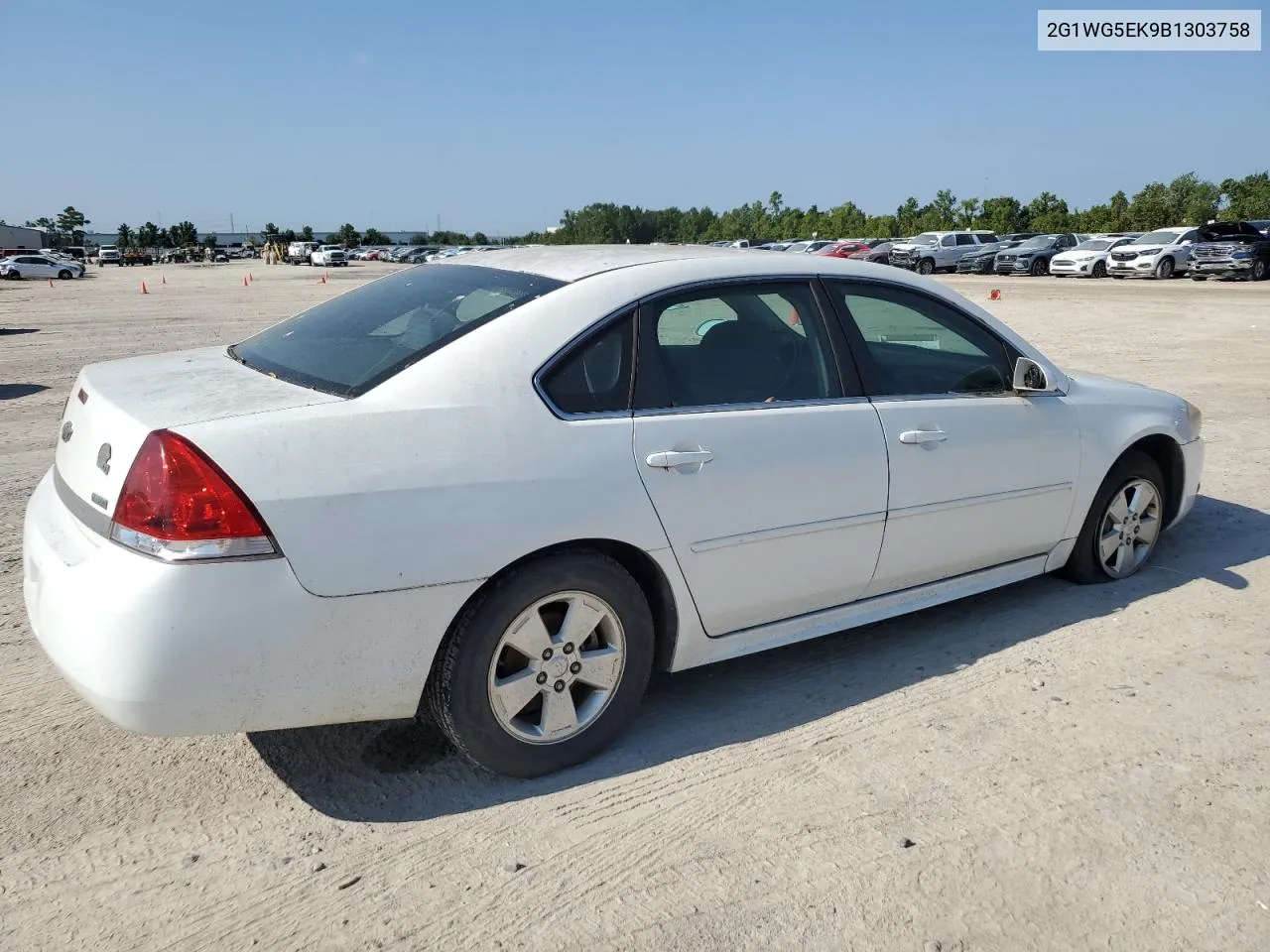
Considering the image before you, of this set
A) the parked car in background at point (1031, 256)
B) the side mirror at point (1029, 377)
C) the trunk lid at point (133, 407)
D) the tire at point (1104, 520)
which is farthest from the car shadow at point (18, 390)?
the parked car in background at point (1031, 256)

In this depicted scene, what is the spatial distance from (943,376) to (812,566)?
3.51 feet

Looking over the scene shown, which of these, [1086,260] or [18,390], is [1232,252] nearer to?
[1086,260]

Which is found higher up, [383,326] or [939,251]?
[939,251]

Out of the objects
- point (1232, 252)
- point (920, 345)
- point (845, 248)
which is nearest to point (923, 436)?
point (920, 345)

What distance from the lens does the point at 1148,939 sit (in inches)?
98.2

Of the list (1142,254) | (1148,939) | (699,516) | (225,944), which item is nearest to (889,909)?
(1148,939)

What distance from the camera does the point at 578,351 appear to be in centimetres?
319

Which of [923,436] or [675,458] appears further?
[923,436]

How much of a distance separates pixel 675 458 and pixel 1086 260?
36871 mm

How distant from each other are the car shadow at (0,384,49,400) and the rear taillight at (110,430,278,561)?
29.1ft

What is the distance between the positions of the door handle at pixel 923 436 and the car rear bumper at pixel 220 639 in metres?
1.77

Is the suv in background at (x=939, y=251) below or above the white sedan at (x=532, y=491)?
above

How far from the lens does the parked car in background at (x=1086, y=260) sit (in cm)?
3559

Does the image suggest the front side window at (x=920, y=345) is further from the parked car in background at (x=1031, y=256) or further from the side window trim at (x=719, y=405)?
the parked car in background at (x=1031, y=256)
